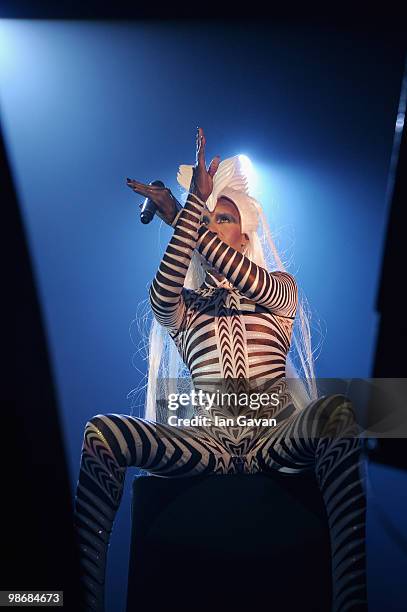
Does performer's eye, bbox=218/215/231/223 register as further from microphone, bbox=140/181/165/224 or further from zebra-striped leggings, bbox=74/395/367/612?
zebra-striped leggings, bbox=74/395/367/612

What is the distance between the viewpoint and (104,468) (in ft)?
5.17

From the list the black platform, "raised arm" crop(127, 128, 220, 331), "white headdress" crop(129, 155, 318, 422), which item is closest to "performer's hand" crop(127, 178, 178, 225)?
"raised arm" crop(127, 128, 220, 331)

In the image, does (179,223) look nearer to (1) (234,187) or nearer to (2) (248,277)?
(2) (248,277)

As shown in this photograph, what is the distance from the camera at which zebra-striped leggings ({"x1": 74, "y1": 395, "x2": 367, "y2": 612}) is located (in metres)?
1.49

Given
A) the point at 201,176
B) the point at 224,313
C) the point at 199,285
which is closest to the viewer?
the point at 201,176

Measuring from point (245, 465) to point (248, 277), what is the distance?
1.67ft

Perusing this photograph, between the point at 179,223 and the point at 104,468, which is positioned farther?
the point at 179,223

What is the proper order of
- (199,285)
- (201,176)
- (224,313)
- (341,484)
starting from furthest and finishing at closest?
1. (199,285)
2. (224,313)
3. (201,176)
4. (341,484)

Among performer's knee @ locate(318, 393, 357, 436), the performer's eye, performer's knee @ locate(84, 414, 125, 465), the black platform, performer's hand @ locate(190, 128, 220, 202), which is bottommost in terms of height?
the black platform

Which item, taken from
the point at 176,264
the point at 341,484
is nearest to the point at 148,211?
the point at 176,264

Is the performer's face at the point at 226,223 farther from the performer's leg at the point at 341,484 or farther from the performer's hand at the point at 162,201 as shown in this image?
the performer's leg at the point at 341,484

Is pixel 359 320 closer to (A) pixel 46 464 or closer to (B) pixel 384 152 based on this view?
(B) pixel 384 152

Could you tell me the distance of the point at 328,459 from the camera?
5.05 feet

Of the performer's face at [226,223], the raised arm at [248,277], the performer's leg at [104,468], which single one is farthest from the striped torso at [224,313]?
the performer's leg at [104,468]
